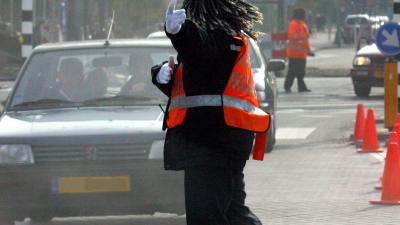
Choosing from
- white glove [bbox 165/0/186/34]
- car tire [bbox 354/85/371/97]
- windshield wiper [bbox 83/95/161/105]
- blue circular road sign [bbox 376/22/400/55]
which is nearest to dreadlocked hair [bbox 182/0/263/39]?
white glove [bbox 165/0/186/34]

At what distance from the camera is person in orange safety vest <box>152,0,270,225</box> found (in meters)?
5.72

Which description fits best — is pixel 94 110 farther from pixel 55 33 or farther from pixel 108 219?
pixel 55 33

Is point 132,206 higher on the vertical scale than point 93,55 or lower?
lower

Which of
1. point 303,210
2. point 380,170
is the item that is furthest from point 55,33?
point 303,210

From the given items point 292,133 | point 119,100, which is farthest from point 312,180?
point 292,133

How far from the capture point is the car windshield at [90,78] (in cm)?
972

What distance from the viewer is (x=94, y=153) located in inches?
339

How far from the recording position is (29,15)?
837 inches

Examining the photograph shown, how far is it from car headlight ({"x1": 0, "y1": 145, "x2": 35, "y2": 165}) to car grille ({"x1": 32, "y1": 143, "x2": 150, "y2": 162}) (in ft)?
0.21

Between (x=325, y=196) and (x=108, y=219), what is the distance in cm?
203

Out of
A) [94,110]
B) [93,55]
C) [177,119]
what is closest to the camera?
[177,119]

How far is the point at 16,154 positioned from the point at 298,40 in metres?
18.1

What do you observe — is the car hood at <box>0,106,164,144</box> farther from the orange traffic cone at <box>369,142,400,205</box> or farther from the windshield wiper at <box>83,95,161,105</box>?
the orange traffic cone at <box>369,142,400,205</box>

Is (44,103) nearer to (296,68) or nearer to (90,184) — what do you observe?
(90,184)
